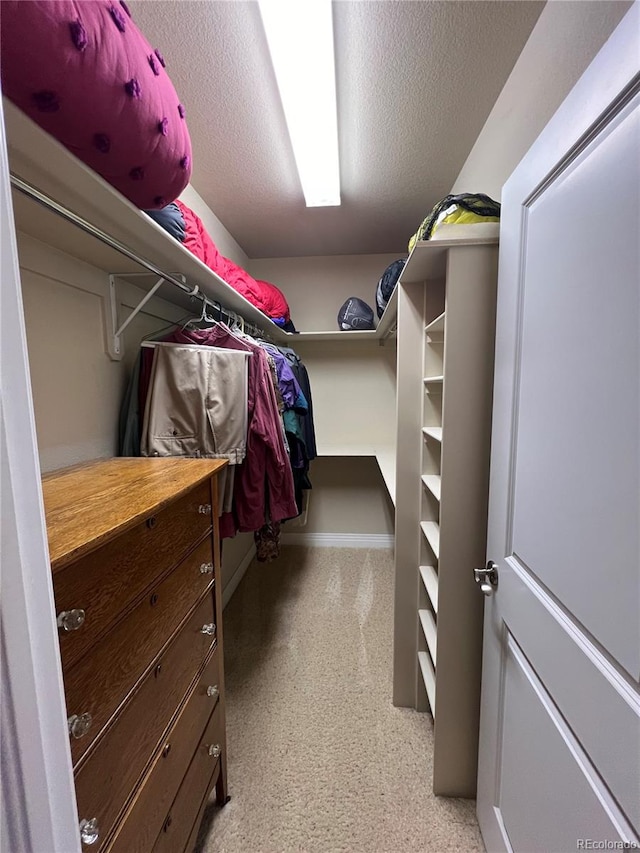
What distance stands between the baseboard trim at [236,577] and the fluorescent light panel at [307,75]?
2516mm

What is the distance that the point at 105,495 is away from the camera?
0.76 m

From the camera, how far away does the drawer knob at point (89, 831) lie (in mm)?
538

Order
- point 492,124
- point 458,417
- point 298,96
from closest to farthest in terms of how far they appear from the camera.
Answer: point 458,417, point 298,96, point 492,124

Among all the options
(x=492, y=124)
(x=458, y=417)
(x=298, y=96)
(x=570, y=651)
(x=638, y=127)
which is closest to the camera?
(x=638, y=127)

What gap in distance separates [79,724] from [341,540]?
2587 mm

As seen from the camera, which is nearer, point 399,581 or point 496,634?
point 496,634

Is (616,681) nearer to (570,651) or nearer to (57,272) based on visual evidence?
(570,651)

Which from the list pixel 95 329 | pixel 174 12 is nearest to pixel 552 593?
pixel 95 329

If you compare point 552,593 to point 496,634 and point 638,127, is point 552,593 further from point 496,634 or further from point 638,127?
point 638,127

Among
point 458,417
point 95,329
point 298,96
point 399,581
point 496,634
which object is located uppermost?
point 298,96

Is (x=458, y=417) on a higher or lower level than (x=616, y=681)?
higher

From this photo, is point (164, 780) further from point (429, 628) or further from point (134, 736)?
point (429, 628)

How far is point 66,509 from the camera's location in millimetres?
667

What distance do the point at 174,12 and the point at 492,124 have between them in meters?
1.23
